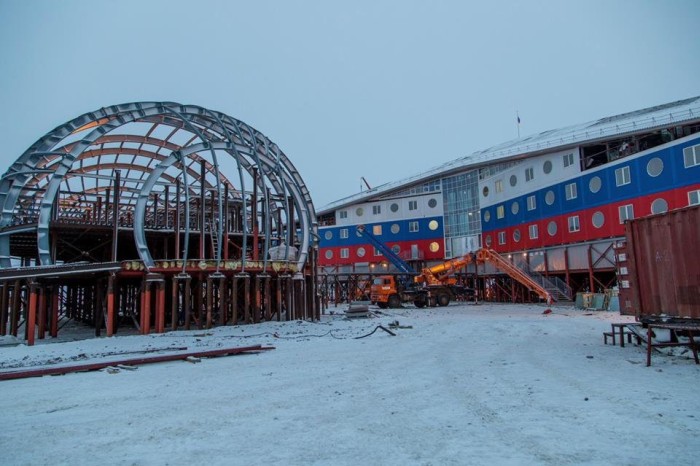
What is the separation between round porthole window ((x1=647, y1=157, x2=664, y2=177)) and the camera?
29.7 meters

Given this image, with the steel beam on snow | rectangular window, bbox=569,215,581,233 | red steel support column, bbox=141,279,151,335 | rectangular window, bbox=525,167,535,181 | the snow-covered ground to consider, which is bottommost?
the snow-covered ground

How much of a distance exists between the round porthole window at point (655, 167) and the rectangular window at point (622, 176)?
5.12 feet

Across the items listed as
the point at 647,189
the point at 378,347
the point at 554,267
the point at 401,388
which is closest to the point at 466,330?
the point at 378,347

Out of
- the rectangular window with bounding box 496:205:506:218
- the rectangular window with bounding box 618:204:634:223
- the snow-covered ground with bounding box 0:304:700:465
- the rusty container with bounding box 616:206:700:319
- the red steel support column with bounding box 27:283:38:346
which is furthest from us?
the rectangular window with bounding box 496:205:506:218

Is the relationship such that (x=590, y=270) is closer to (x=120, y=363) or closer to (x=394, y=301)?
(x=394, y=301)

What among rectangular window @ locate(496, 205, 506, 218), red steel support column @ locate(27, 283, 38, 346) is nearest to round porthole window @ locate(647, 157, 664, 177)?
rectangular window @ locate(496, 205, 506, 218)

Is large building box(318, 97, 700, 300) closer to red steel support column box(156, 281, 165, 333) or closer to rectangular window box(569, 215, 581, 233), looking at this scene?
rectangular window box(569, 215, 581, 233)

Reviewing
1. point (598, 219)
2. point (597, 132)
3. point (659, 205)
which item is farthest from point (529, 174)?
point (659, 205)

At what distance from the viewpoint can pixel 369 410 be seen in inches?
273

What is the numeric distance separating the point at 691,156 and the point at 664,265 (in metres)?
21.5

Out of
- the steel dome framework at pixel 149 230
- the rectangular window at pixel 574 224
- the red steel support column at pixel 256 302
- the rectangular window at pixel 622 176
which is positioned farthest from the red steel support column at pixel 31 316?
the rectangular window at pixel 574 224

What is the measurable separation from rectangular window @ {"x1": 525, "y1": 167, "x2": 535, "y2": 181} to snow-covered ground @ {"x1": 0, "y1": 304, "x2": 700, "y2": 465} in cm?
3156

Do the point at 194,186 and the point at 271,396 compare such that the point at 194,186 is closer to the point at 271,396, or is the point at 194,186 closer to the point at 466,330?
the point at 466,330

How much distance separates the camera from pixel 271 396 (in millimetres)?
7992
